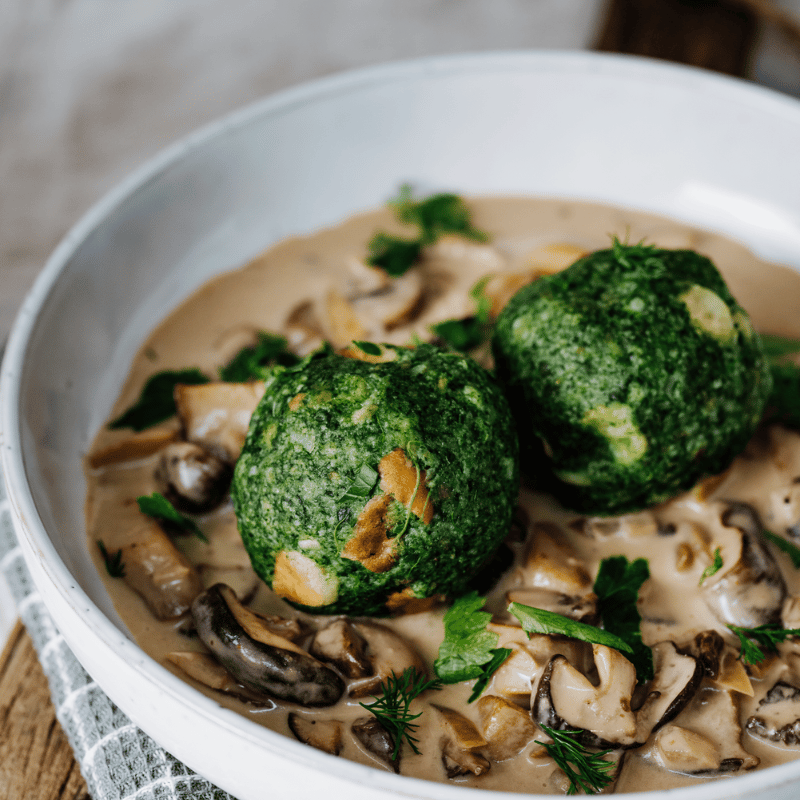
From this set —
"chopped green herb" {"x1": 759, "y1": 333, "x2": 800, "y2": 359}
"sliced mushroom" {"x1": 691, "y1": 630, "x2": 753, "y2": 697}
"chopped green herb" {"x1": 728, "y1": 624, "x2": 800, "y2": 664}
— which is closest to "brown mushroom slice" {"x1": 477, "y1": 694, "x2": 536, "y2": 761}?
"sliced mushroom" {"x1": 691, "y1": 630, "x2": 753, "y2": 697}

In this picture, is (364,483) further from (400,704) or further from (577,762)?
(577,762)

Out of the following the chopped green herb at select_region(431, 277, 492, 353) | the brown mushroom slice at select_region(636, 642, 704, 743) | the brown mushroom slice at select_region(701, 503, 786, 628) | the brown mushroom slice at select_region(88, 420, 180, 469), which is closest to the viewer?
the brown mushroom slice at select_region(636, 642, 704, 743)

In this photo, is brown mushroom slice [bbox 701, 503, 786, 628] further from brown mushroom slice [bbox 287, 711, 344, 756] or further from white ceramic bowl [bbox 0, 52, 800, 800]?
white ceramic bowl [bbox 0, 52, 800, 800]

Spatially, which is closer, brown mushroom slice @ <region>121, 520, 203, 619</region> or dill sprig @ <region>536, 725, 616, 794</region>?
dill sprig @ <region>536, 725, 616, 794</region>

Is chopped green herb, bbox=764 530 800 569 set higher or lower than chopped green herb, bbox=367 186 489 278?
lower

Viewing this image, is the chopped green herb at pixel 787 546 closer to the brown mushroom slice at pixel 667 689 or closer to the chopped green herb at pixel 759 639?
the chopped green herb at pixel 759 639

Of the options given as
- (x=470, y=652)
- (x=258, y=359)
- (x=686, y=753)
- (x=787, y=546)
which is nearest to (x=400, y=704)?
(x=470, y=652)
